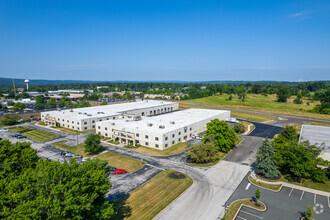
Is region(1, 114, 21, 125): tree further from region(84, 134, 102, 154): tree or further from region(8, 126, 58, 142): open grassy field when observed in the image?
region(84, 134, 102, 154): tree

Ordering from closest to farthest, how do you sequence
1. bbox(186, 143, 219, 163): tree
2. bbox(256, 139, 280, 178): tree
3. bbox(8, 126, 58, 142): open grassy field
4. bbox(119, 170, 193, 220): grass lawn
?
bbox(119, 170, 193, 220): grass lawn → bbox(256, 139, 280, 178): tree → bbox(186, 143, 219, 163): tree → bbox(8, 126, 58, 142): open grassy field

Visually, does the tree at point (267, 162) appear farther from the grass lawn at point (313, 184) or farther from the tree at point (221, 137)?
the tree at point (221, 137)

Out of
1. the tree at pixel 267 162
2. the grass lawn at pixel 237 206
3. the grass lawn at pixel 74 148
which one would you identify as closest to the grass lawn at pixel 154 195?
the grass lawn at pixel 237 206

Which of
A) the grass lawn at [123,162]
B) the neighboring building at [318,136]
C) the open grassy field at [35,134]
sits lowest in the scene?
the grass lawn at [123,162]

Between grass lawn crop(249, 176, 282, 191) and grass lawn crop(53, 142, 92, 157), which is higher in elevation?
grass lawn crop(53, 142, 92, 157)

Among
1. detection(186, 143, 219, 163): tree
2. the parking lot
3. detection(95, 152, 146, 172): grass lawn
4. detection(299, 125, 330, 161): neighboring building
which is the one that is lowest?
the parking lot

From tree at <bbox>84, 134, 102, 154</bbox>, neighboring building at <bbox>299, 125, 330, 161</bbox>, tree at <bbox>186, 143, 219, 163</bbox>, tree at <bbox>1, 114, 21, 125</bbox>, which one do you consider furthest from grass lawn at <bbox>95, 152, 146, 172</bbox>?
tree at <bbox>1, 114, 21, 125</bbox>
